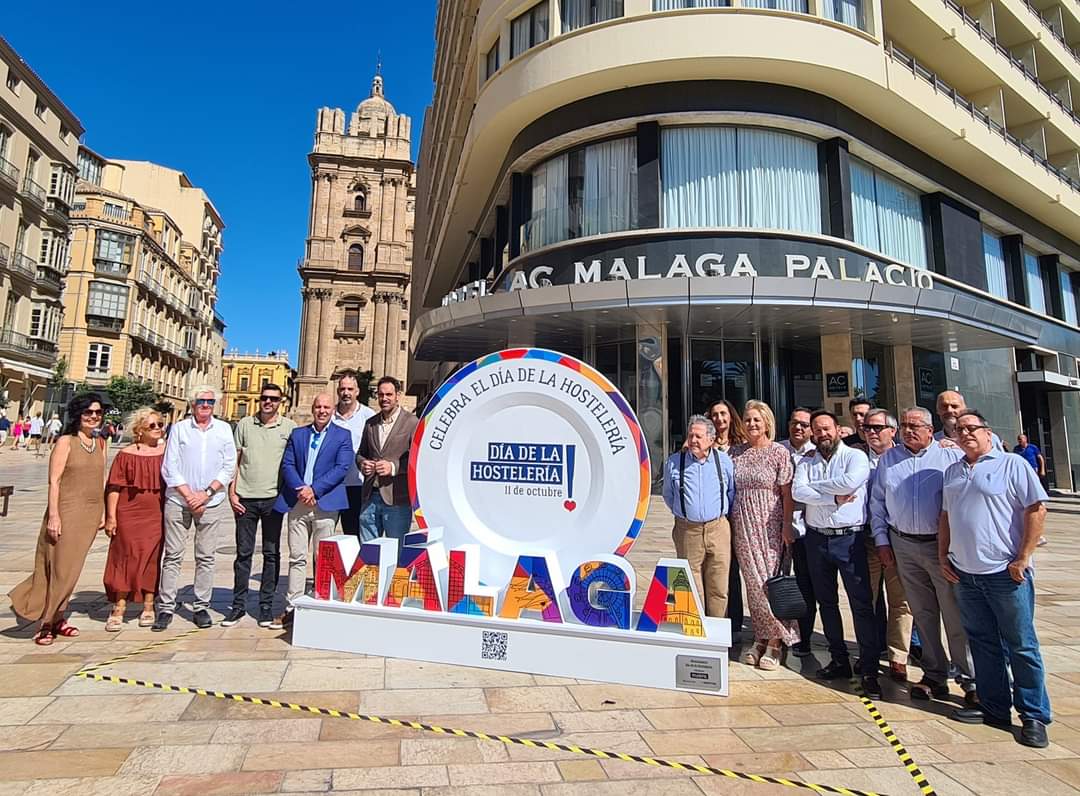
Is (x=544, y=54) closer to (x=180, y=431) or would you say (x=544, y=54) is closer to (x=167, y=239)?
(x=180, y=431)

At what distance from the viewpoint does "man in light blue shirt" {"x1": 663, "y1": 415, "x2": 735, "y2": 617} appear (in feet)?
14.4

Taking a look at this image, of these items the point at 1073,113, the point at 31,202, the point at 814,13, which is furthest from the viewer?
the point at 31,202

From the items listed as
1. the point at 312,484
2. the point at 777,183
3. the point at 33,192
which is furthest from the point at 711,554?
the point at 33,192

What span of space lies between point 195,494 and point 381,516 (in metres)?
1.48

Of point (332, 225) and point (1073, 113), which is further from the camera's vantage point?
point (332, 225)

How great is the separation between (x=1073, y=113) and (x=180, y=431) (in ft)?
107

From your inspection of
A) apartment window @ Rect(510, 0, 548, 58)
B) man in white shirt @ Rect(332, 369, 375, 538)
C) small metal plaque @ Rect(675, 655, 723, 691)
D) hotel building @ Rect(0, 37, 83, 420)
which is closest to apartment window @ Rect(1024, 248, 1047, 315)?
apartment window @ Rect(510, 0, 548, 58)

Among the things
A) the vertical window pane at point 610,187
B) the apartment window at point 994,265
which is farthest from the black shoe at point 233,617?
the apartment window at point 994,265

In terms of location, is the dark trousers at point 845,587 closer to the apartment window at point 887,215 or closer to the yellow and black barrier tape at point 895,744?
the yellow and black barrier tape at point 895,744

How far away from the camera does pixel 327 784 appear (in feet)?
8.63

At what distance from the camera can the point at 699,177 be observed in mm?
14867

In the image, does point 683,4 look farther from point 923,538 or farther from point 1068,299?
point 1068,299

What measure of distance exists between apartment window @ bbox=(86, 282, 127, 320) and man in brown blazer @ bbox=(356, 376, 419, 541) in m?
56.1

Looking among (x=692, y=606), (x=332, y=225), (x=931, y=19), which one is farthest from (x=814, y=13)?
(x=332, y=225)
